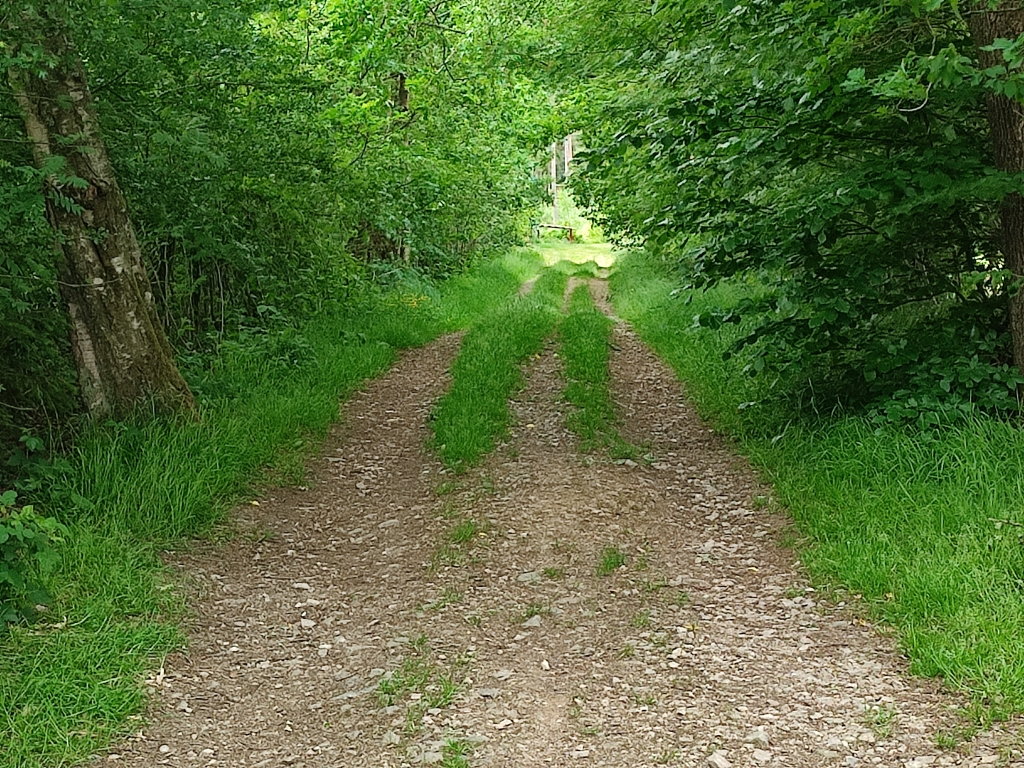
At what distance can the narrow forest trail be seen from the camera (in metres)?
3.59

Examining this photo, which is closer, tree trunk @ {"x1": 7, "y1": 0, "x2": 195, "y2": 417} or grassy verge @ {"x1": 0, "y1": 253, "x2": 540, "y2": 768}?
grassy verge @ {"x1": 0, "y1": 253, "x2": 540, "y2": 768}

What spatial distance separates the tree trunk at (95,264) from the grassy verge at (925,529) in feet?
15.9

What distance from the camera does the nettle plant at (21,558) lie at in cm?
397

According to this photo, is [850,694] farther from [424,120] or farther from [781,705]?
[424,120]

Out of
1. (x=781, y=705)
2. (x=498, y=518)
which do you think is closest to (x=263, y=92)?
(x=498, y=518)

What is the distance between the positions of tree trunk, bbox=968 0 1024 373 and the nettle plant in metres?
5.95

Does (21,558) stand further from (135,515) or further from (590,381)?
(590,381)

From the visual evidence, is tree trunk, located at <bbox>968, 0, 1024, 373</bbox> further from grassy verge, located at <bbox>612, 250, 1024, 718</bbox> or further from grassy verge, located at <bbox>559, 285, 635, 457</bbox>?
grassy verge, located at <bbox>559, 285, 635, 457</bbox>

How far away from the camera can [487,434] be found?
7691mm

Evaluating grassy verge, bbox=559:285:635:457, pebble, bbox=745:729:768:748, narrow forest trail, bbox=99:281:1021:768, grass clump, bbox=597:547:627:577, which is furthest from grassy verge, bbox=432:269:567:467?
pebble, bbox=745:729:768:748

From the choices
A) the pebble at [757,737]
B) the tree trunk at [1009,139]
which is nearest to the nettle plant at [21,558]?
the pebble at [757,737]

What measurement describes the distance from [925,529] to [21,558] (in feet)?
15.6

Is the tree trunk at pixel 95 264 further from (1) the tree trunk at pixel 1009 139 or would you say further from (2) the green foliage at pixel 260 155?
(1) the tree trunk at pixel 1009 139

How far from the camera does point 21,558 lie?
14.2 ft
